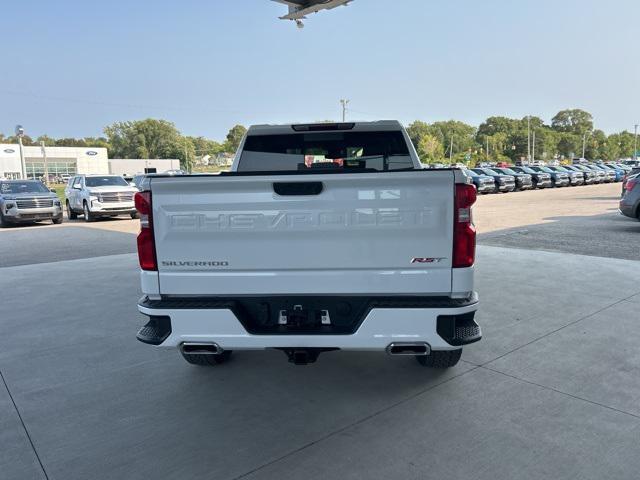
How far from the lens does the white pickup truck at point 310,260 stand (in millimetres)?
2943

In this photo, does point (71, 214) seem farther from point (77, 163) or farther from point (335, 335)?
point (77, 163)

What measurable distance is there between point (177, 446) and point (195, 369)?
129 centimetres

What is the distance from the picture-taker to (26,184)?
1908 cm

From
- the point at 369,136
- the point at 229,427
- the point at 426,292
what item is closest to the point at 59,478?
the point at 229,427

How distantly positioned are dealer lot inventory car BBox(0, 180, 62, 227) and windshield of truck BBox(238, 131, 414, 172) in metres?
16.2

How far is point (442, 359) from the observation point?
400 cm

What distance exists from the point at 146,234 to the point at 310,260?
1071 mm

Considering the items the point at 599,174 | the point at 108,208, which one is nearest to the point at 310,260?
the point at 108,208

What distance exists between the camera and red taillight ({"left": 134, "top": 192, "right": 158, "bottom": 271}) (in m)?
3.07

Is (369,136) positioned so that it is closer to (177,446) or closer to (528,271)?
(177,446)

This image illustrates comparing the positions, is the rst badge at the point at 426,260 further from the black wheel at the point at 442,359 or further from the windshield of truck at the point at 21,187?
the windshield of truck at the point at 21,187

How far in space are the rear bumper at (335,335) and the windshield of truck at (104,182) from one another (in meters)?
18.4

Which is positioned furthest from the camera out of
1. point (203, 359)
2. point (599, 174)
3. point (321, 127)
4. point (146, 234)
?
point (599, 174)

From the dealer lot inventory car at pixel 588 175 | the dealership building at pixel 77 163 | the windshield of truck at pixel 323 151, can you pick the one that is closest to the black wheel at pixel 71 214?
the windshield of truck at pixel 323 151
